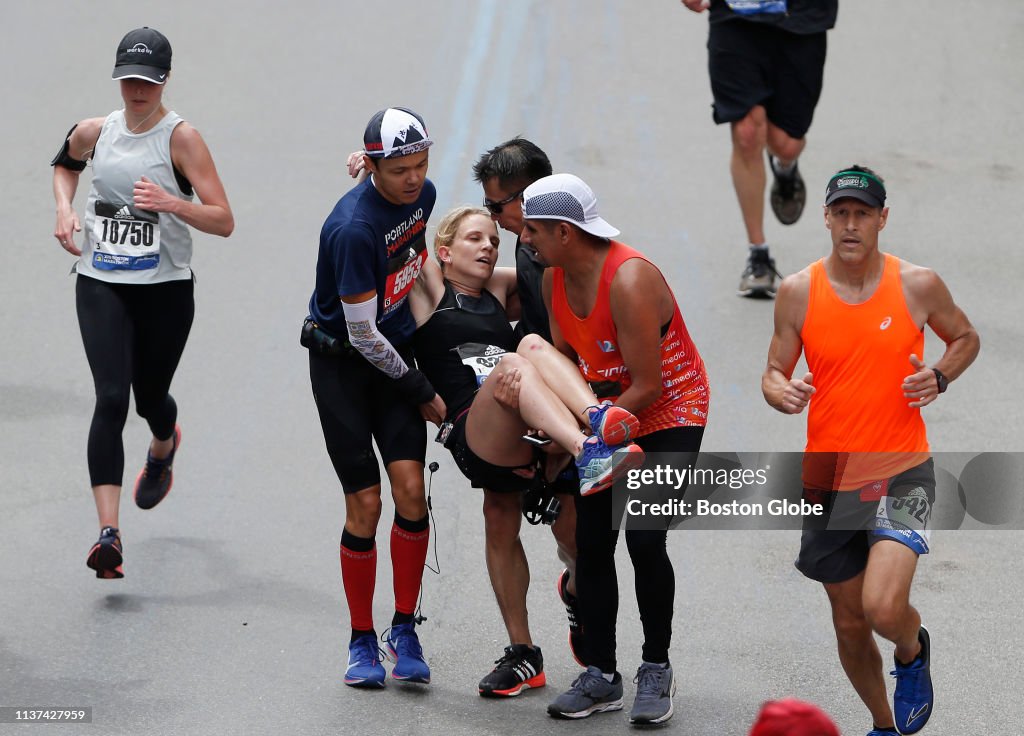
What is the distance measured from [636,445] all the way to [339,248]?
4.47 feet

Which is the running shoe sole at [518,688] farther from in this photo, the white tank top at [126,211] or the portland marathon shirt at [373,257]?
the white tank top at [126,211]

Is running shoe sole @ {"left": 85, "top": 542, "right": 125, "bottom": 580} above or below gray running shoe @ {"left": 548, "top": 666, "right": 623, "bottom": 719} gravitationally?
above

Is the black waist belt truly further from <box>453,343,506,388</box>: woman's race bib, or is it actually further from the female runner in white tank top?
the female runner in white tank top

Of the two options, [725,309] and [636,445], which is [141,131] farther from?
[725,309]

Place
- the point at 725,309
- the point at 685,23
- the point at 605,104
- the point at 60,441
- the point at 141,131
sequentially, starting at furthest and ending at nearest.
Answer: the point at 685,23 → the point at 605,104 → the point at 725,309 → the point at 60,441 → the point at 141,131

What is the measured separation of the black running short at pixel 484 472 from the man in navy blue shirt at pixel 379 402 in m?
0.20

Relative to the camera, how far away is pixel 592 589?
5469 millimetres

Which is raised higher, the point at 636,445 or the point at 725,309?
the point at 725,309

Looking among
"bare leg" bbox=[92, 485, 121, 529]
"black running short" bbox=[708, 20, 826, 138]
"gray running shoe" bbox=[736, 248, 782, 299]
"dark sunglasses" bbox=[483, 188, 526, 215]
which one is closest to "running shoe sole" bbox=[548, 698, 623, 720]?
"dark sunglasses" bbox=[483, 188, 526, 215]

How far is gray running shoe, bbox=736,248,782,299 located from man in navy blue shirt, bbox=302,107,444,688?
3.87 metres

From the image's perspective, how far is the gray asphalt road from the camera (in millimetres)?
5840

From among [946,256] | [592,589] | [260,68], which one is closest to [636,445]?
[592,589]

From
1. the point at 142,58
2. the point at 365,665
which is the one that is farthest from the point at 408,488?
the point at 142,58

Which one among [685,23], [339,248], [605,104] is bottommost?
[339,248]
